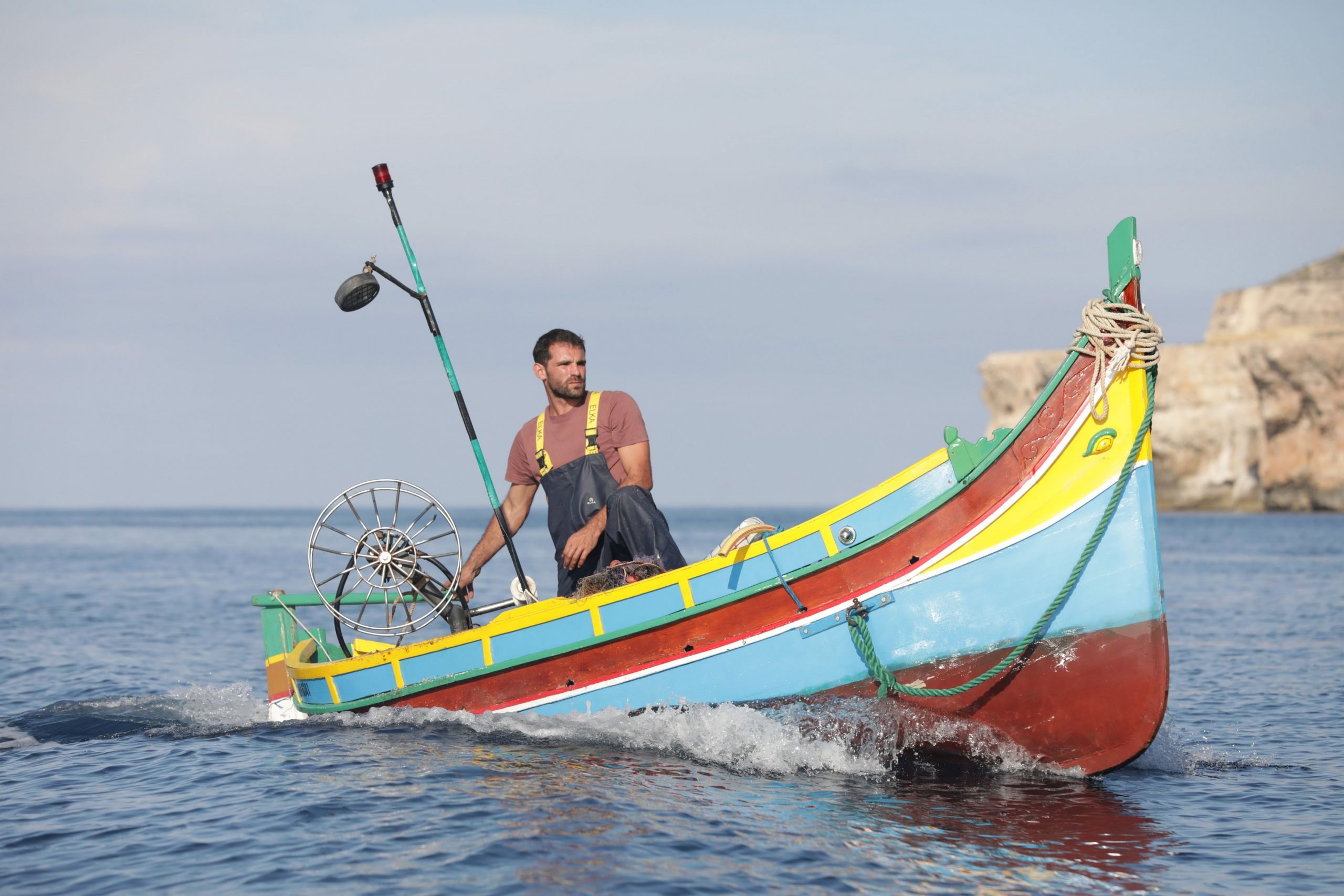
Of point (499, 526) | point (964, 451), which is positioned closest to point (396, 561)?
point (499, 526)

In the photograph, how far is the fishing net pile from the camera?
736 centimetres

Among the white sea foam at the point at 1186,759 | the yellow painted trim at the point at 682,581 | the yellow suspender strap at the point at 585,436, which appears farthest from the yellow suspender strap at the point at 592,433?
the white sea foam at the point at 1186,759

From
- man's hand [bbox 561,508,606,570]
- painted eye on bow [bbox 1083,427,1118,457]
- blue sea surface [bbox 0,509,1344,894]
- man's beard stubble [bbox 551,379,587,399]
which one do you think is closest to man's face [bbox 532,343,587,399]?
man's beard stubble [bbox 551,379,587,399]

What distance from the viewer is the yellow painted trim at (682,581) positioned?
274 inches

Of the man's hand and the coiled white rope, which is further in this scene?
the man's hand

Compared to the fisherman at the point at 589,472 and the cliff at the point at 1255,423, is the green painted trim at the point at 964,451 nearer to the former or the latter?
the fisherman at the point at 589,472

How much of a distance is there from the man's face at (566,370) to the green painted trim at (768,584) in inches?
63.6

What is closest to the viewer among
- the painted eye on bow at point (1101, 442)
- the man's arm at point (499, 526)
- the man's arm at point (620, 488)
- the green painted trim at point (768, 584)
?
the painted eye on bow at point (1101, 442)

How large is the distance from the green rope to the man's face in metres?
2.36

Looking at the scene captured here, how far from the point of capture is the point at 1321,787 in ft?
A: 23.8

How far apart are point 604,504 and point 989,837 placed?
3100 millimetres

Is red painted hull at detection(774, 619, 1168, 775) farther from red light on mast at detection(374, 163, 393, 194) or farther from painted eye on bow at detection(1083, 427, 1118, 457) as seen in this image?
red light on mast at detection(374, 163, 393, 194)

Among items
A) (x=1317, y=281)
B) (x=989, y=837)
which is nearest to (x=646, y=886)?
(x=989, y=837)

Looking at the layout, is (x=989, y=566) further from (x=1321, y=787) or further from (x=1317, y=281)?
(x=1317, y=281)
